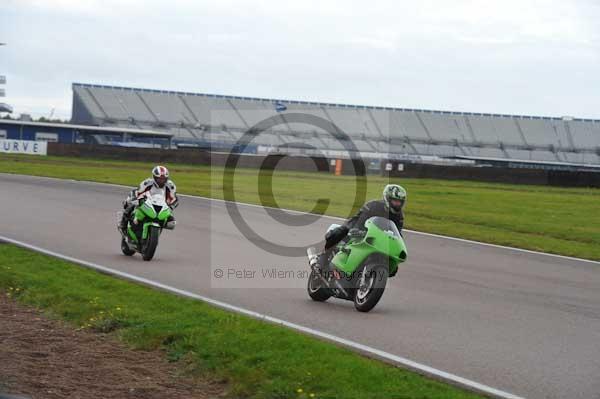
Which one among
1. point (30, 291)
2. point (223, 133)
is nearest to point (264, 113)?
point (223, 133)

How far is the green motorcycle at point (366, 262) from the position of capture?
10.2 metres

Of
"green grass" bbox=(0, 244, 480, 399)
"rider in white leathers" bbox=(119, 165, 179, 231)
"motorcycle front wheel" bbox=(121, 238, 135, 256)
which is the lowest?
"green grass" bbox=(0, 244, 480, 399)

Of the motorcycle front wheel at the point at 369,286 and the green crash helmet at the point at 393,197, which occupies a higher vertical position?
the green crash helmet at the point at 393,197

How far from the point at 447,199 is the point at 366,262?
2205 centimetres

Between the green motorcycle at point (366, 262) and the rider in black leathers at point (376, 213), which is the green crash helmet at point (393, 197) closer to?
the rider in black leathers at point (376, 213)

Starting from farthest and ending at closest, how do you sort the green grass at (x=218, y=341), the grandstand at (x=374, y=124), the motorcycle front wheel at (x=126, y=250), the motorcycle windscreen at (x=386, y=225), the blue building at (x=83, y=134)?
the grandstand at (x=374, y=124)
the blue building at (x=83, y=134)
the motorcycle front wheel at (x=126, y=250)
the motorcycle windscreen at (x=386, y=225)
the green grass at (x=218, y=341)

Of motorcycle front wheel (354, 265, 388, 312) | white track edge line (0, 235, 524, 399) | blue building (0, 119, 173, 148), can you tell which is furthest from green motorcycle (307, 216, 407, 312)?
blue building (0, 119, 173, 148)

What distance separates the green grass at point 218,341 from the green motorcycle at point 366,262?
1.67 m

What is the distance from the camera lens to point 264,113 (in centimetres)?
9100

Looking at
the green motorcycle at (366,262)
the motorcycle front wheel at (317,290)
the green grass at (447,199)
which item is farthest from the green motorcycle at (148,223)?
the green grass at (447,199)

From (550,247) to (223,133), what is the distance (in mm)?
61609

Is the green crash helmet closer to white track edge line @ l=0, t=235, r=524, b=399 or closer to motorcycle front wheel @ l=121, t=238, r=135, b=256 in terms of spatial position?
white track edge line @ l=0, t=235, r=524, b=399

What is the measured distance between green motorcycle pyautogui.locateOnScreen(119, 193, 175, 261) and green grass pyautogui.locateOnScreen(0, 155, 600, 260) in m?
8.07

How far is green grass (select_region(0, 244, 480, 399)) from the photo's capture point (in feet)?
22.5
